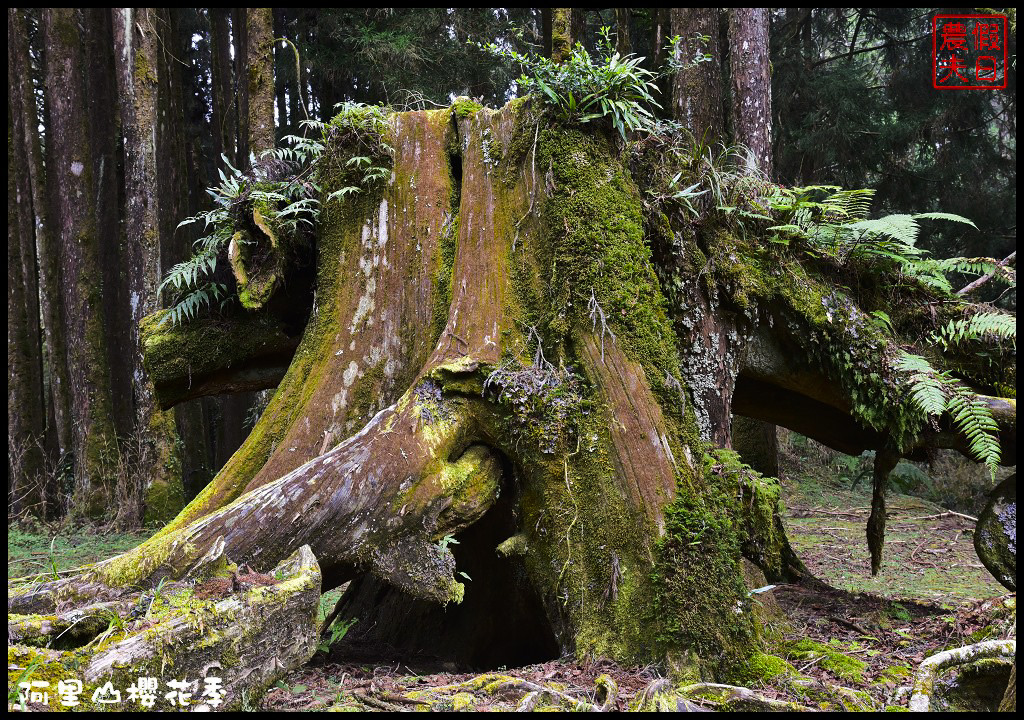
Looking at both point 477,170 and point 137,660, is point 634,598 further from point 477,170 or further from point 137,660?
point 477,170

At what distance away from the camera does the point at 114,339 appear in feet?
52.9

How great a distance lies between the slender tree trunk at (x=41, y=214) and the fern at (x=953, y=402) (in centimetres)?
1367

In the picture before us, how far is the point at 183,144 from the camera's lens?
47.5 feet

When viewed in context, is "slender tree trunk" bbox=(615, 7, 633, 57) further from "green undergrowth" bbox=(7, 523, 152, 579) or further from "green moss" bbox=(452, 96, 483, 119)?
"green undergrowth" bbox=(7, 523, 152, 579)

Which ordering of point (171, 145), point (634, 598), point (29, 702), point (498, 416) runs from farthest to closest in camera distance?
point (171, 145) → point (498, 416) → point (634, 598) → point (29, 702)

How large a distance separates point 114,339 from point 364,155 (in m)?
13.9

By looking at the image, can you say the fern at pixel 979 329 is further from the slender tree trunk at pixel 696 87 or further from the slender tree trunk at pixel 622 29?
the slender tree trunk at pixel 622 29

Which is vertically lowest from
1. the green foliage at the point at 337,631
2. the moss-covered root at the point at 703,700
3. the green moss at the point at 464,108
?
the green foliage at the point at 337,631

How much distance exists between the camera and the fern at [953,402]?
4.15 meters

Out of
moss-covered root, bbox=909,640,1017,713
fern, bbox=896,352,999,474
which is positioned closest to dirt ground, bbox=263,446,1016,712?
moss-covered root, bbox=909,640,1017,713

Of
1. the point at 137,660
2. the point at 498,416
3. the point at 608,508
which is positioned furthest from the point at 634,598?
the point at 137,660

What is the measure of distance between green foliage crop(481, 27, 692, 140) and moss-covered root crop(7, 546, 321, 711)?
315 cm

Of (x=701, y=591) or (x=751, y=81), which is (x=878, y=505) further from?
(x=751, y=81)

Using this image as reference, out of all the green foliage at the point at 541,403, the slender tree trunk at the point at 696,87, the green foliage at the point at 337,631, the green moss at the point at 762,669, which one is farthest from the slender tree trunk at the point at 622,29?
the green moss at the point at 762,669
